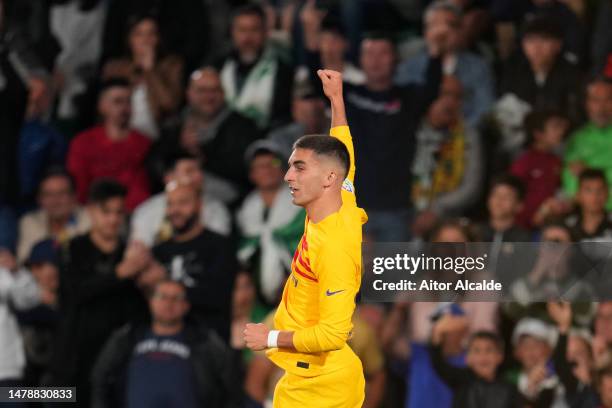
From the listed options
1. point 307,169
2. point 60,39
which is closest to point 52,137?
point 60,39

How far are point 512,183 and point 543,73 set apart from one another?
998 mm

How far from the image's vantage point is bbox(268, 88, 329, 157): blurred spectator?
9.99 metres

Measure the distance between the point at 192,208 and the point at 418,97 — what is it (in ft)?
5.76

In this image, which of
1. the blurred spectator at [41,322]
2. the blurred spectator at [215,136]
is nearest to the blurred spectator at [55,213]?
the blurred spectator at [41,322]

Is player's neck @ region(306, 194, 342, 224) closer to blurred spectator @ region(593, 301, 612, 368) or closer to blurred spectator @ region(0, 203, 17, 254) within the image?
blurred spectator @ region(593, 301, 612, 368)

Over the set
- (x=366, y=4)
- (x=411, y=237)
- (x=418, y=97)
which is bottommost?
(x=411, y=237)

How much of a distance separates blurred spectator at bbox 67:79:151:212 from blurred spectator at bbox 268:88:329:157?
1000mm

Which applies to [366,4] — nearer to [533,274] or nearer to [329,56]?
[329,56]

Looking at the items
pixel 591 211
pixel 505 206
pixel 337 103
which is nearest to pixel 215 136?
pixel 505 206

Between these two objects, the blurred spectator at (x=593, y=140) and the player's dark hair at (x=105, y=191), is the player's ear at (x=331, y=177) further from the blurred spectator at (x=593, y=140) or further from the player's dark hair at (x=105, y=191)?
the blurred spectator at (x=593, y=140)

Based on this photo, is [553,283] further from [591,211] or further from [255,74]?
[255,74]

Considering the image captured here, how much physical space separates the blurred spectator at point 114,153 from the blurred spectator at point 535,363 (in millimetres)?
2892

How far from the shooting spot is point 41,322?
9.63 m

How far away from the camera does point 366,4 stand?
415 inches
